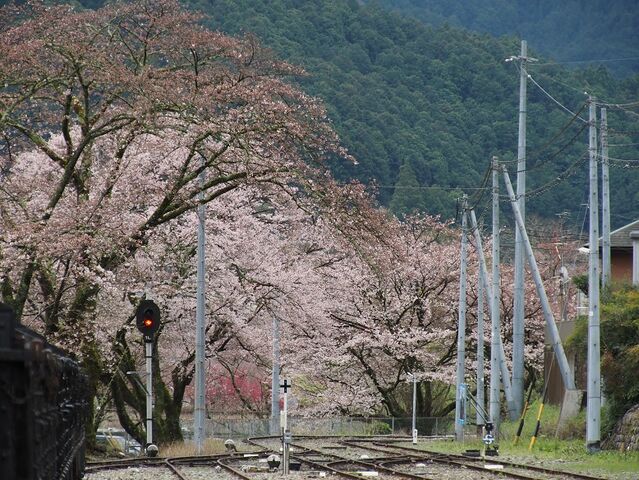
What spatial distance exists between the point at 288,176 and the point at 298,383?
1174 inches

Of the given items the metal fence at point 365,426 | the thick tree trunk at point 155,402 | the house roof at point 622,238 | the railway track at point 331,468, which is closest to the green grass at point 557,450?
the railway track at point 331,468

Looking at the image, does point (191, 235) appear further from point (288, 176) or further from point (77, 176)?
point (288, 176)

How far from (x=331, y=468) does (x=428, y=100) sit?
77.8m

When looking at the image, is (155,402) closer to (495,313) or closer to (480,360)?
(480,360)

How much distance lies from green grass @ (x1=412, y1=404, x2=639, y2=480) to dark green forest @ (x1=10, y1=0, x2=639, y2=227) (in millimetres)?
38217

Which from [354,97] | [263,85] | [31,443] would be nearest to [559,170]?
[354,97]

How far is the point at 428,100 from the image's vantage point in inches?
3716

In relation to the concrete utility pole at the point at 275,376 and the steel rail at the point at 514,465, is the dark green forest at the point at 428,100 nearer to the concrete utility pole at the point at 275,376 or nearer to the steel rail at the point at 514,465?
the concrete utility pole at the point at 275,376

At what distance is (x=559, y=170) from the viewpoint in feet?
257

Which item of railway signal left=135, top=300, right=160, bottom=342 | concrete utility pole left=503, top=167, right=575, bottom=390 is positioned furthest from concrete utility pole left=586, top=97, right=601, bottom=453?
railway signal left=135, top=300, right=160, bottom=342

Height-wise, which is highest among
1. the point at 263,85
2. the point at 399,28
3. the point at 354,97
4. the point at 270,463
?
the point at 399,28

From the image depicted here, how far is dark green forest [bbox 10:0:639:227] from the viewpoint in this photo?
7694cm

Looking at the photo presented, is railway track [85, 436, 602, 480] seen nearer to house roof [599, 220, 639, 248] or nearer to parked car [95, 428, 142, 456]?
parked car [95, 428, 142, 456]

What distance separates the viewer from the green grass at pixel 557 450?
18.4 meters
